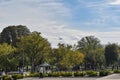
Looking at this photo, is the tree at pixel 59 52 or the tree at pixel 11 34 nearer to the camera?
the tree at pixel 59 52

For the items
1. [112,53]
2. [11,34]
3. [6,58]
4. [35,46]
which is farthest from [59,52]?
[11,34]

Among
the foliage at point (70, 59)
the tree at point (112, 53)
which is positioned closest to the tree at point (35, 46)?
the foliage at point (70, 59)

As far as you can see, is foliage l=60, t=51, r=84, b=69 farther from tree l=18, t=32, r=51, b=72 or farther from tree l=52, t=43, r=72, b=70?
tree l=18, t=32, r=51, b=72

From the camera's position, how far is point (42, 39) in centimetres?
7525

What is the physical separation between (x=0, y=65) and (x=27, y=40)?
9.89 metres

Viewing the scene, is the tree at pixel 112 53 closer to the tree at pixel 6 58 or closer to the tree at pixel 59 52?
the tree at pixel 59 52

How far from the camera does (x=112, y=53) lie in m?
96.1

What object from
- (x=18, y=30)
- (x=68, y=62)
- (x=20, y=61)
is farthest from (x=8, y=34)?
(x=68, y=62)

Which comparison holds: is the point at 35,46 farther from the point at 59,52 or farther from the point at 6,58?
the point at 59,52

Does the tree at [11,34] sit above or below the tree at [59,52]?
above

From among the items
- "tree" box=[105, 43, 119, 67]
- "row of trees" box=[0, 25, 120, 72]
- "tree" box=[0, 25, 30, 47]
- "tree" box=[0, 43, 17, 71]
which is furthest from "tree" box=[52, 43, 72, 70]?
"tree" box=[0, 25, 30, 47]

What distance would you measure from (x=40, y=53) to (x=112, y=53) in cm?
2709

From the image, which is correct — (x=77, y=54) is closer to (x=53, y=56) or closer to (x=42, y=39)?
(x=53, y=56)

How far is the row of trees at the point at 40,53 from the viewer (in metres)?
75.7
